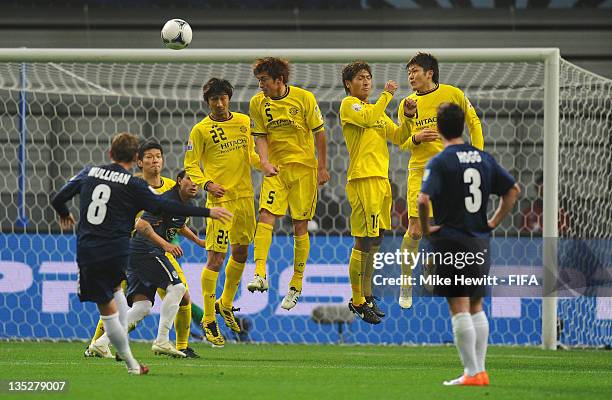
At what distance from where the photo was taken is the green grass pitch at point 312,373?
21.2ft

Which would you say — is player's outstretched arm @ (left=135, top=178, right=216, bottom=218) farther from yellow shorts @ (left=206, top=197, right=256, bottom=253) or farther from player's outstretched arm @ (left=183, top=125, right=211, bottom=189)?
yellow shorts @ (left=206, top=197, right=256, bottom=253)

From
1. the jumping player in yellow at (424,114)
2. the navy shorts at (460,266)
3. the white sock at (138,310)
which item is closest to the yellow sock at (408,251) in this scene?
the jumping player in yellow at (424,114)

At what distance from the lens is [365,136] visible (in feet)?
32.8

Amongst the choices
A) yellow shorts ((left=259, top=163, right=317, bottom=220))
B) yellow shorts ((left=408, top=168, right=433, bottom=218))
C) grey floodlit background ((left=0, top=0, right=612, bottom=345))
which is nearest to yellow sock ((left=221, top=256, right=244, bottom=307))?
yellow shorts ((left=259, top=163, right=317, bottom=220))

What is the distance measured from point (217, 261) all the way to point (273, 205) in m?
0.95

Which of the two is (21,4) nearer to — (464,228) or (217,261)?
(217,261)

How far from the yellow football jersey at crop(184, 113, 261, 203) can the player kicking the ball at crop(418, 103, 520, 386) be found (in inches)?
137

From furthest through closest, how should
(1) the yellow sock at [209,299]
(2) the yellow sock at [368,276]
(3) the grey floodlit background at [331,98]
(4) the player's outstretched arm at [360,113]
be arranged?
(3) the grey floodlit background at [331,98], (1) the yellow sock at [209,299], (2) the yellow sock at [368,276], (4) the player's outstretched arm at [360,113]

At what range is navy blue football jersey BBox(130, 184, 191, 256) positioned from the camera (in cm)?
922

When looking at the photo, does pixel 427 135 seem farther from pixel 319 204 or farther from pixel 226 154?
pixel 319 204

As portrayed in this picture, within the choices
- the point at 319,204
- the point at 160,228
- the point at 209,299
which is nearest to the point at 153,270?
the point at 160,228

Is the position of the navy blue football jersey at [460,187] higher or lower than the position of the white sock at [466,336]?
higher

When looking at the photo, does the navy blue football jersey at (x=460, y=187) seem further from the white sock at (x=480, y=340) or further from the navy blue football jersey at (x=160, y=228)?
the navy blue football jersey at (x=160, y=228)

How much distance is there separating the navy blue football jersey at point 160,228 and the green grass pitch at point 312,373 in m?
0.94
